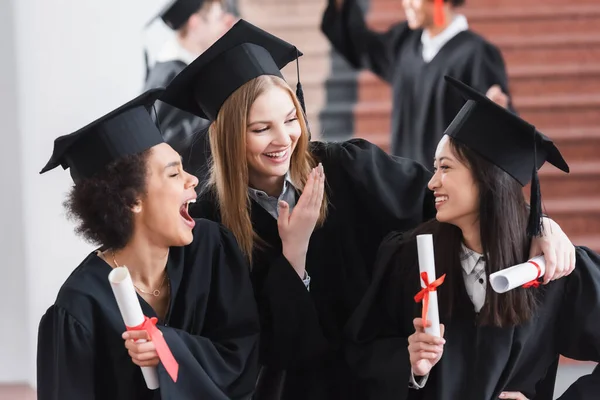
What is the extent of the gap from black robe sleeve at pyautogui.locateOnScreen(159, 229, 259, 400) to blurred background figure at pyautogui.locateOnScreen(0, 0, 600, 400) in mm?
2827

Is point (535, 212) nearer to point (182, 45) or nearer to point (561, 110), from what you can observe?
point (182, 45)

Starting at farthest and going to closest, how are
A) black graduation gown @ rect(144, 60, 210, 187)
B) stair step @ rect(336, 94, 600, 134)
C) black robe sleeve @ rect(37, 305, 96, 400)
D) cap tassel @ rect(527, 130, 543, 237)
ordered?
stair step @ rect(336, 94, 600, 134)
black graduation gown @ rect(144, 60, 210, 187)
cap tassel @ rect(527, 130, 543, 237)
black robe sleeve @ rect(37, 305, 96, 400)

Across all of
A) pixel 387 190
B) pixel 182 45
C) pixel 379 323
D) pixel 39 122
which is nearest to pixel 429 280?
pixel 379 323

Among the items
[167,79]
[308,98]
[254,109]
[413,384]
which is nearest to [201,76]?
[254,109]

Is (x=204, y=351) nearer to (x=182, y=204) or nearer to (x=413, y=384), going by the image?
(x=182, y=204)

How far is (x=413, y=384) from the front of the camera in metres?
2.31

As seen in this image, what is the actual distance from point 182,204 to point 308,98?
4.60 metres

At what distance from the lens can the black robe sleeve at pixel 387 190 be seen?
8.64ft

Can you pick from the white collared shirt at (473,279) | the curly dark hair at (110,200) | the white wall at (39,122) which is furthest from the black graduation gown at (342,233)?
the white wall at (39,122)

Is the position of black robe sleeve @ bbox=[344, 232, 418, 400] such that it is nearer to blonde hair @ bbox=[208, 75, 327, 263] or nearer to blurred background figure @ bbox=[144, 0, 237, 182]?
blonde hair @ bbox=[208, 75, 327, 263]

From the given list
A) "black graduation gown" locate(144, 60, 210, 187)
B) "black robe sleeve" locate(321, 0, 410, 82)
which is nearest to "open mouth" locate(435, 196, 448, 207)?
"black graduation gown" locate(144, 60, 210, 187)

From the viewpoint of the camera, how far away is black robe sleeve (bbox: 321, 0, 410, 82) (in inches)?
251

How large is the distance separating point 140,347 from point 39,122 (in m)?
3.58

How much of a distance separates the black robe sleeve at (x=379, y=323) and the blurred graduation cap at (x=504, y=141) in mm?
361
